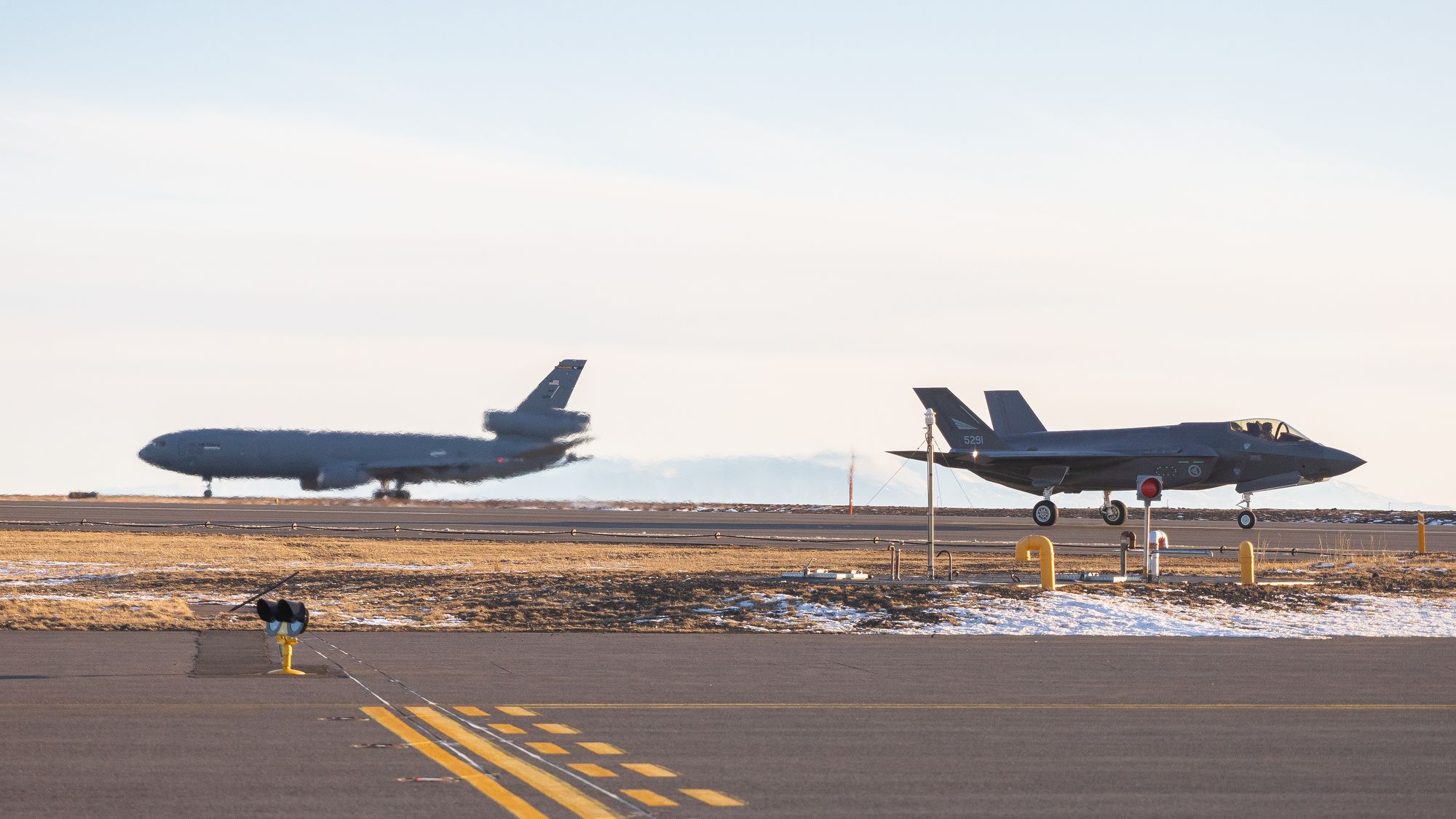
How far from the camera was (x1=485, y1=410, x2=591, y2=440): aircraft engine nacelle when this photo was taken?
8688 centimetres

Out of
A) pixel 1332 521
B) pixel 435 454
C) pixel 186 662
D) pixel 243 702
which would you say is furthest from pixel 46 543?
pixel 1332 521

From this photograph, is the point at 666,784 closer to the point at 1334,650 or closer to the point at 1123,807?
the point at 1123,807

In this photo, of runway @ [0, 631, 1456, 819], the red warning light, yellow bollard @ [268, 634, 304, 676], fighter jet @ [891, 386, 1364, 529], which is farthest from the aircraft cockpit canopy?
yellow bollard @ [268, 634, 304, 676]

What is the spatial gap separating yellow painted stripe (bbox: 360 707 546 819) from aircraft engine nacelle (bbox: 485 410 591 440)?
7473cm

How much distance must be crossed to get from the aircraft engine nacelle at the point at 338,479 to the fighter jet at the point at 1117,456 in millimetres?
36647

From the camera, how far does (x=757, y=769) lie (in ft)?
32.6

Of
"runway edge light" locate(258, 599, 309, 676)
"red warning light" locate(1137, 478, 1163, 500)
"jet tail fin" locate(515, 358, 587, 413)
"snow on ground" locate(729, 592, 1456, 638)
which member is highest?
"jet tail fin" locate(515, 358, 587, 413)

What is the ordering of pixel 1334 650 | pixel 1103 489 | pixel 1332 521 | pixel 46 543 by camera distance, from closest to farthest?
1. pixel 1334 650
2. pixel 46 543
3. pixel 1103 489
4. pixel 1332 521

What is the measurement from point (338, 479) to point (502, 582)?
2347 inches

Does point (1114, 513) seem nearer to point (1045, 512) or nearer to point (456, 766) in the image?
point (1045, 512)

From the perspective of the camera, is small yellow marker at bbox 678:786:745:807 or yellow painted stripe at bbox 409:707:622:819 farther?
small yellow marker at bbox 678:786:745:807

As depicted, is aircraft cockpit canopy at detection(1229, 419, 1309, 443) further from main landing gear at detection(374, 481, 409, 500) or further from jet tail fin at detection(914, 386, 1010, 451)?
main landing gear at detection(374, 481, 409, 500)

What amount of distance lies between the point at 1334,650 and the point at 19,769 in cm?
1569

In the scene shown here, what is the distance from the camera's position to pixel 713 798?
8.92 meters
